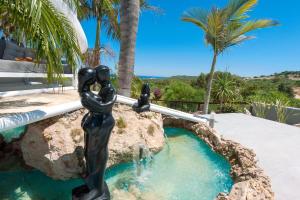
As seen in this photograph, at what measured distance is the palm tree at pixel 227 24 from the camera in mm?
9719

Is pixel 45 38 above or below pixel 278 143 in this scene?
above

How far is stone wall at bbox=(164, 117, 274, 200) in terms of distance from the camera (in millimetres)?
3902

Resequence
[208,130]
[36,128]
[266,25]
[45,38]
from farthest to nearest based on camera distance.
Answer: [266,25] < [208,130] < [36,128] < [45,38]

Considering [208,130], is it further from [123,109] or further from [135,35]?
[135,35]

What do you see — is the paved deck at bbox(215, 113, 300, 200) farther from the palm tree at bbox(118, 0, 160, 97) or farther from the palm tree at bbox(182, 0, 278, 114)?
the palm tree at bbox(118, 0, 160, 97)

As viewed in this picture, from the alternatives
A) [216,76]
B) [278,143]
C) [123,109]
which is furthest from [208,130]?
[216,76]

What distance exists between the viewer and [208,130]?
305 inches

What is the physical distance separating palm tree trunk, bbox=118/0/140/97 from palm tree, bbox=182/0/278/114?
4.76 m

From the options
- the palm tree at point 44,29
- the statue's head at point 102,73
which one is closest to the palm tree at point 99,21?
the palm tree at point 44,29

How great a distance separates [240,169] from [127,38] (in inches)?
175

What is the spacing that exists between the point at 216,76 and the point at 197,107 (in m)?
2.25

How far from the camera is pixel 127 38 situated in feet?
21.4

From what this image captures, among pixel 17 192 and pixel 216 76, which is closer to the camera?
pixel 17 192

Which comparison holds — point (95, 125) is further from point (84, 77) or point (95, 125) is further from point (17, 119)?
point (17, 119)
